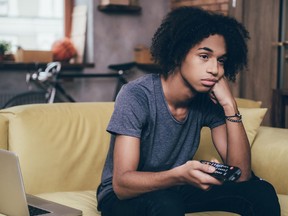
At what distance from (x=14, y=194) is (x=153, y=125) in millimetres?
532

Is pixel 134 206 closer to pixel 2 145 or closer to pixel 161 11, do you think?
pixel 2 145

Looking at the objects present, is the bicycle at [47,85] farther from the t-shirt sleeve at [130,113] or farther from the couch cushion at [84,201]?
the t-shirt sleeve at [130,113]

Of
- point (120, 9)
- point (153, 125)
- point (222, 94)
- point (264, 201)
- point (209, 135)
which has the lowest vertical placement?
point (264, 201)

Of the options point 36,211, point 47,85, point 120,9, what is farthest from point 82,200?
point 120,9

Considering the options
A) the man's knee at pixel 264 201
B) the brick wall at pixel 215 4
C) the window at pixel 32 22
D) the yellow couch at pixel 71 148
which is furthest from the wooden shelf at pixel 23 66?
the man's knee at pixel 264 201

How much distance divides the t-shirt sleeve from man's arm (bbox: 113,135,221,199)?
26 mm

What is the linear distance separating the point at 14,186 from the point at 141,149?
49 cm

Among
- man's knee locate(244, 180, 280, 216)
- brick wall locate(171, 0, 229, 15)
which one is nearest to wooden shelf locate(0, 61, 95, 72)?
brick wall locate(171, 0, 229, 15)

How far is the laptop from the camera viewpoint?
1644mm

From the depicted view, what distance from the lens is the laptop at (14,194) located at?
1.64 metres

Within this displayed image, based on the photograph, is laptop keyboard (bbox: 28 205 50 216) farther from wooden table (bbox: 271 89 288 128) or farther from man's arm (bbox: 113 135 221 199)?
wooden table (bbox: 271 89 288 128)

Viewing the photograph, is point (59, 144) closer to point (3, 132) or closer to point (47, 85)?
point (3, 132)

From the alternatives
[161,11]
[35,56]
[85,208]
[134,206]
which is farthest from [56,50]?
[134,206]

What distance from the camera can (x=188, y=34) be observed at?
6.51ft
